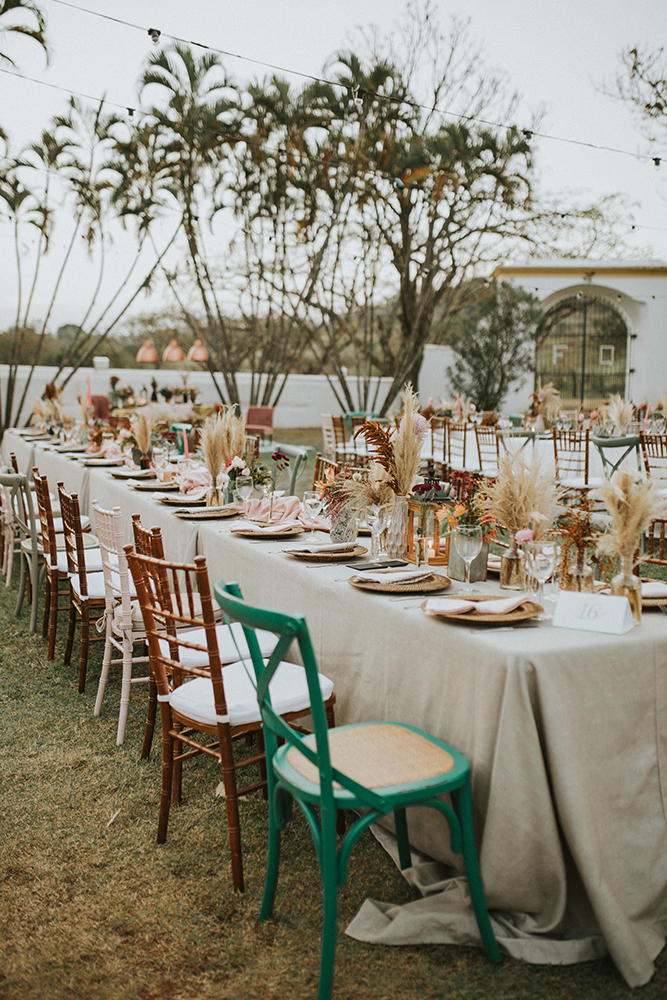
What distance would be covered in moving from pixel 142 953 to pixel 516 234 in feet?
57.5

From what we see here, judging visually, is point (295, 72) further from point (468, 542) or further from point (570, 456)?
point (468, 542)

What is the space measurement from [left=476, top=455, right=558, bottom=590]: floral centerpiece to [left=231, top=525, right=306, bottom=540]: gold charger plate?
1.14 metres

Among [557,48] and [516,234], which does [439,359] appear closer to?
[516,234]

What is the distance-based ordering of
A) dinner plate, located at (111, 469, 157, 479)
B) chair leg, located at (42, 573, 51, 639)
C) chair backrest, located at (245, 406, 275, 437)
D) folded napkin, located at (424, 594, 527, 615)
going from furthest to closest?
chair backrest, located at (245, 406, 275, 437) < dinner plate, located at (111, 469, 157, 479) < chair leg, located at (42, 573, 51, 639) < folded napkin, located at (424, 594, 527, 615)

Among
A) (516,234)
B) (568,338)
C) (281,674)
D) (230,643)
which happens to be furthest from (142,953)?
(568,338)

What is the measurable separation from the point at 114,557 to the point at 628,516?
252cm

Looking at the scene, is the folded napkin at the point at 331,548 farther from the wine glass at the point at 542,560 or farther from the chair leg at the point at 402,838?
the chair leg at the point at 402,838

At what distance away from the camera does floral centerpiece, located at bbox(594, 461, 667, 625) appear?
2131mm

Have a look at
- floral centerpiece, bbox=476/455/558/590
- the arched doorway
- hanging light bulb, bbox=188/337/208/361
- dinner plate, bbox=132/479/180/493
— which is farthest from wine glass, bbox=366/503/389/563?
the arched doorway

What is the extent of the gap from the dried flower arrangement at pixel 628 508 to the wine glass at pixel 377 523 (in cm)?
96

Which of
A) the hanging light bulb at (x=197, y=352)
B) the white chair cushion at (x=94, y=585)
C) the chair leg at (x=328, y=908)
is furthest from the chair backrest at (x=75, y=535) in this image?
the hanging light bulb at (x=197, y=352)

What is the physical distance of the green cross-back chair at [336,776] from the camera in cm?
178

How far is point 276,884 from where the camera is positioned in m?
2.20

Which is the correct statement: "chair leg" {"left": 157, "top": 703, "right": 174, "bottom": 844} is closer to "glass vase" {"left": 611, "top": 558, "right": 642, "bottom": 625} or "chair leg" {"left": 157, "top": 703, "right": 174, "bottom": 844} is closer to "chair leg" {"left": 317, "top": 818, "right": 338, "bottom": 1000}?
"chair leg" {"left": 317, "top": 818, "right": 338, "bottom": 1000}
